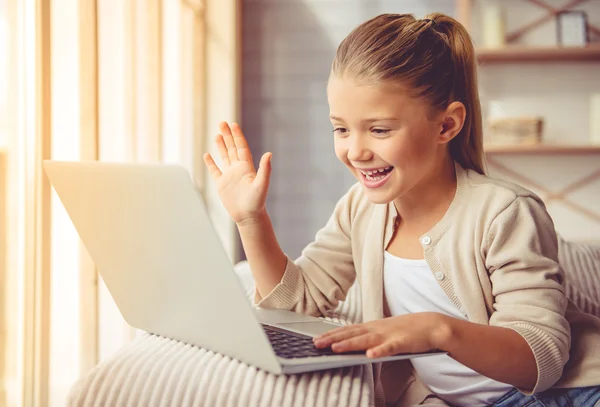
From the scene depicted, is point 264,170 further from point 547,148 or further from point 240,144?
point 547,148

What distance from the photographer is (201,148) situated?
323 centimetres

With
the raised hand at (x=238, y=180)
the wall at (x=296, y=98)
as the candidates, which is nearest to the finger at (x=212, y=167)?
the raised hand at (x=238, y=180)

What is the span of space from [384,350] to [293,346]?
0.11 meters

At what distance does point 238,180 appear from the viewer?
1024mm

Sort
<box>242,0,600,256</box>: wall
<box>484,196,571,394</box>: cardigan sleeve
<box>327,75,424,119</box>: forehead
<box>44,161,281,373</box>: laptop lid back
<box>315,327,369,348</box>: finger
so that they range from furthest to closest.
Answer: <box>242,0,600,256</box>: wall, <box>327,75,424,119</box>: forehead, <box>484,196,571,394</box>: cardigan sleeve, <box>315,327,369,348</box>: finger, <box>44,161,281,373</box>: laptop lid back

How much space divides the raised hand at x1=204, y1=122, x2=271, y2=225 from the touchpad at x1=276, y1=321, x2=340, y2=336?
18cm

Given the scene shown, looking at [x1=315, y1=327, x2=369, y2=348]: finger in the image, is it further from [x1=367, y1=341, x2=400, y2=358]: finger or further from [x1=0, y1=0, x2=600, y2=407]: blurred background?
[x1=0, y1=0, x2=600, y2=407]: blurred background

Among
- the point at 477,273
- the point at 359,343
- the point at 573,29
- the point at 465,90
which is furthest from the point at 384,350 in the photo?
the point at 573,29

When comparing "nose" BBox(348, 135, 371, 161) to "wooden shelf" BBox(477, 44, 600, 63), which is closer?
"nose" BBox(348, 135, 371, 161)

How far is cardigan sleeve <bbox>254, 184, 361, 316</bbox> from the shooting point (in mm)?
1105

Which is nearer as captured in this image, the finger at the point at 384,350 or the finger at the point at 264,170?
the finger at the point at 384,350

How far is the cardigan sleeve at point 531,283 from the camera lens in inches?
34.4

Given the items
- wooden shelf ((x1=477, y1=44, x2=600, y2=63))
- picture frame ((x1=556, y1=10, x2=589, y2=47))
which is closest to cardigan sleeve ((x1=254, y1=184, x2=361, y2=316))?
wooden shelf ((x1=477, y1=44, x2=600, y2=63))

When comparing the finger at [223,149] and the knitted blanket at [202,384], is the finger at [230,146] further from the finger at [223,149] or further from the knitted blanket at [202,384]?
the knitted blanket at [202,384]
